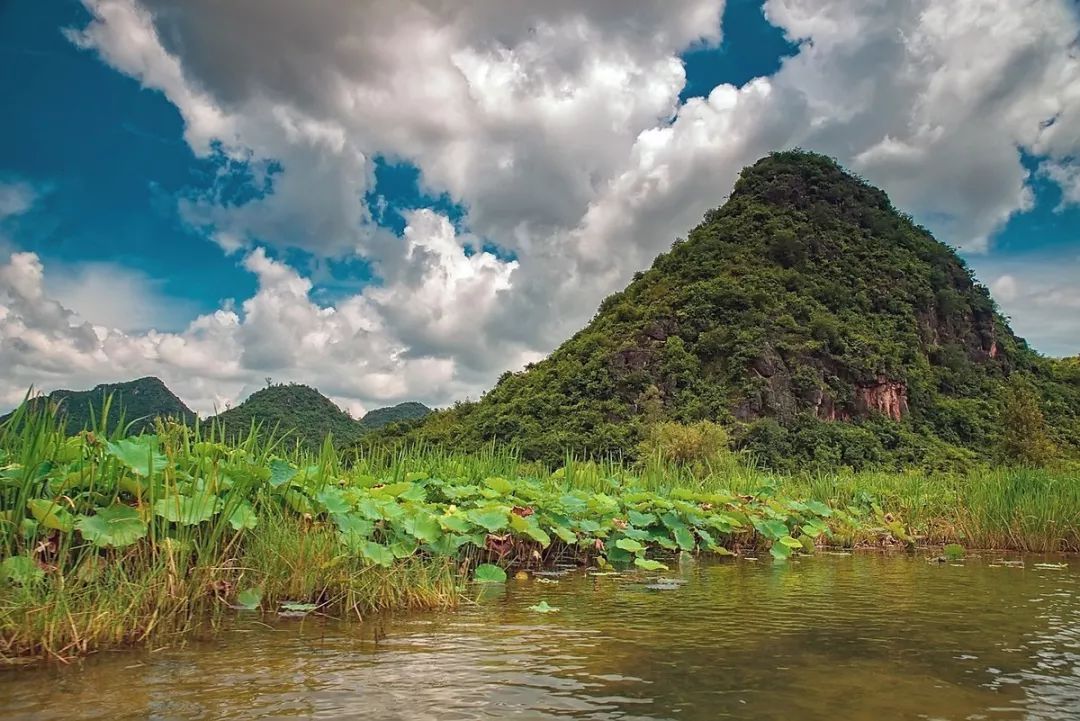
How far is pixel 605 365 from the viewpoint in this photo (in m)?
49.7

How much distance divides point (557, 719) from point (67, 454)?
2.82m

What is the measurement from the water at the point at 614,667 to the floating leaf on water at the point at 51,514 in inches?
29.3

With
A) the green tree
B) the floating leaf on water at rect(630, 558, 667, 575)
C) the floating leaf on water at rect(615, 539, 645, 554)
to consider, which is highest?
the green tree

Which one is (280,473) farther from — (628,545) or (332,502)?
(628,545)

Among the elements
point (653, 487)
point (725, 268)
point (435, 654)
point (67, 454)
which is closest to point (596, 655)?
point (435, 654)

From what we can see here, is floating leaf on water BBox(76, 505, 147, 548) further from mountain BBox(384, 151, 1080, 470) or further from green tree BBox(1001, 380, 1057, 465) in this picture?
green tree BBox(1001, 380, 1057, 465)

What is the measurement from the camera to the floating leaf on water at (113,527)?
3.26 m

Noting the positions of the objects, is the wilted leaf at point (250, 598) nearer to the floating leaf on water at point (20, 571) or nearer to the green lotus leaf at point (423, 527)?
the floating leaf on water at point (20, 571)

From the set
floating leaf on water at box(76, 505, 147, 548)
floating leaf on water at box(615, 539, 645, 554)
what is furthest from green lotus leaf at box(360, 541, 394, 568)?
floating leaf on water at box(615, 539, 645, 554)

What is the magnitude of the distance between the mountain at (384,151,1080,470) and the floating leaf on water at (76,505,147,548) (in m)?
35.0

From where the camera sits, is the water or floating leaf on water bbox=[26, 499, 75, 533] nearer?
the water

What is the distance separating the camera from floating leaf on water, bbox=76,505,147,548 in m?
3.26

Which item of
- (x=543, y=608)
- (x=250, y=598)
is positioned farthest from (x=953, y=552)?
(x=250, y=598)

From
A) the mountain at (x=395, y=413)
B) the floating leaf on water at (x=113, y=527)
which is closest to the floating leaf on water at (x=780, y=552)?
the floating leaf on water at (x=113, y=527)
